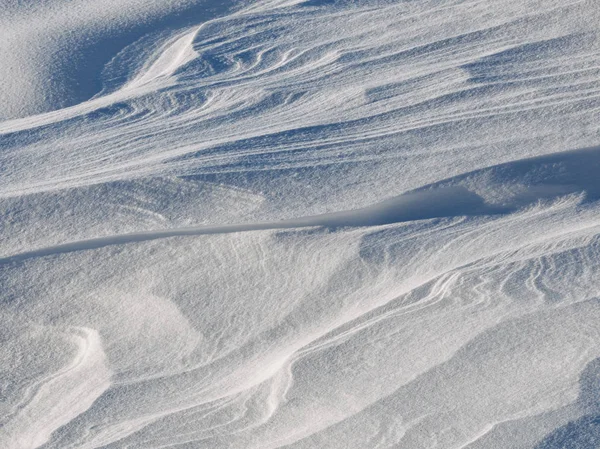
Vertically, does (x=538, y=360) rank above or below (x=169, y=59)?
below

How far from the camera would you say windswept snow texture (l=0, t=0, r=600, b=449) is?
98cm

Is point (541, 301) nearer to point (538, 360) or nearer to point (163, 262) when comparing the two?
point (538, 360)

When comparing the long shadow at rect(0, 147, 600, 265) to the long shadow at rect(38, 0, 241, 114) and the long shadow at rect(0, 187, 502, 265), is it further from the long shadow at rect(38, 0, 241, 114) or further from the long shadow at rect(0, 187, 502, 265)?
the long shadow at rect(38, 0, 241, 114)

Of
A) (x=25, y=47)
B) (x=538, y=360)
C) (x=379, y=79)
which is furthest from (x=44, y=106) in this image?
(x=538, y=360)

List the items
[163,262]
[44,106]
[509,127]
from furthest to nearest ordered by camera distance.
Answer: [44,106]
[509,127]
[163,262]

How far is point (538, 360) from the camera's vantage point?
101 cm

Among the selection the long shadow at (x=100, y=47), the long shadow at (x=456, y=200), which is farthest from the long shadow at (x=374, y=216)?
the long shadow at (x=100, y=47)

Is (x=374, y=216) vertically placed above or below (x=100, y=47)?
below

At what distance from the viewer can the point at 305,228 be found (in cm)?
115

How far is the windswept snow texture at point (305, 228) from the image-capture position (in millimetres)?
980

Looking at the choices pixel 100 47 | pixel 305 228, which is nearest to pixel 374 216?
pixel 305 228

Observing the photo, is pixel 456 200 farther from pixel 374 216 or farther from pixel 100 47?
pixel 100 47

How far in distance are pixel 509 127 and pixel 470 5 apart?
29cm

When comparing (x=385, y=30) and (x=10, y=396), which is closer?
(x=10, y=396)
